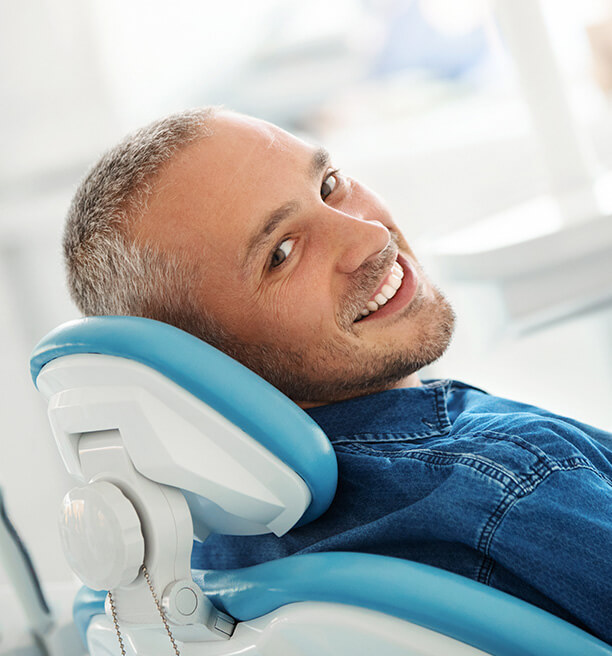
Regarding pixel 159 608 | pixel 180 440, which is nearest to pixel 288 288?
pixel 180 440

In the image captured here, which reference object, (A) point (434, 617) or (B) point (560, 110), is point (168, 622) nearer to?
(A) point (434, 617)

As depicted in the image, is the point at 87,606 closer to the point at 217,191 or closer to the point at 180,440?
the point at 180,440

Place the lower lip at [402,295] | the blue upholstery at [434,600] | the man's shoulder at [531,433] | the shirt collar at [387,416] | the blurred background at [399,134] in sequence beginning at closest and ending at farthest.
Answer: the blue upholstery at [434,600] → the man's shoulder at [531,433] → the shirt collar at [387,416] → the lower lip at [402,295] → the blurred background at [399,134]

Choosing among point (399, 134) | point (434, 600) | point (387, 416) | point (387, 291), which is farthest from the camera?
point (399, 134)

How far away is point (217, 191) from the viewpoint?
35.1 inches

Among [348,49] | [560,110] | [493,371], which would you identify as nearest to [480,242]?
[560,110]

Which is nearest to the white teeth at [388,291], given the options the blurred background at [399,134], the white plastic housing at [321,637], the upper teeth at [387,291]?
the upper teeth at [387,291]

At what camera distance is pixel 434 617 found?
0.64 m

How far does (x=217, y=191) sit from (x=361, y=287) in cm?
20

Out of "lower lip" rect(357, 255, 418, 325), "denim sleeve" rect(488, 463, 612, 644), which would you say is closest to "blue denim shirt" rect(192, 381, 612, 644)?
"denim sleeve" rect(488, 463, 612, 644)

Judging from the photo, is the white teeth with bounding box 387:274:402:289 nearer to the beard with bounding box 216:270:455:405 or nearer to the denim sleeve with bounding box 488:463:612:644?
the beard with bounding box 216:270:455:405

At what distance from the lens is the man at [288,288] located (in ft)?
2.67

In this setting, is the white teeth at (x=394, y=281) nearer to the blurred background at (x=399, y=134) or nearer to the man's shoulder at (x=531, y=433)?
the man's shoulder at (x=531, y=433)

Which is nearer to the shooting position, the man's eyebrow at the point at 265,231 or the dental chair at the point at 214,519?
the dental chair at the point at 214,519
